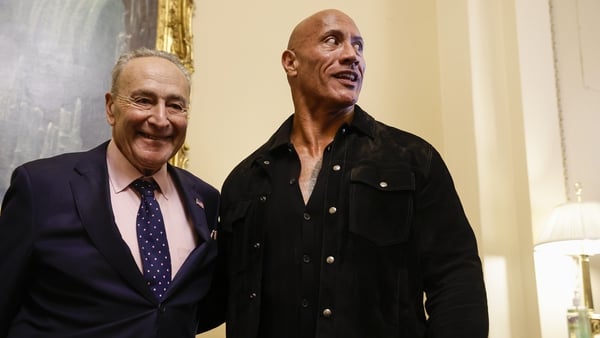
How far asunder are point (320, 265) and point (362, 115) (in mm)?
525

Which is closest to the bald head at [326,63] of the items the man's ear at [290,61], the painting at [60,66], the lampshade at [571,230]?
the man's ear at [290,61]

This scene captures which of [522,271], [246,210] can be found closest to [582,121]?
[522,271]

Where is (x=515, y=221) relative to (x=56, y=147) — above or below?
below

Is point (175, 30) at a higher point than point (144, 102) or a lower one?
higher

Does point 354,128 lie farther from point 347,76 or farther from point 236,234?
point 236,234

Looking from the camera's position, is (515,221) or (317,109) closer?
(317,109)

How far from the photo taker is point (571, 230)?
3.24m

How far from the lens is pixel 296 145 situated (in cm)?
214

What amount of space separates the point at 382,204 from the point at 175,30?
175 centimetres

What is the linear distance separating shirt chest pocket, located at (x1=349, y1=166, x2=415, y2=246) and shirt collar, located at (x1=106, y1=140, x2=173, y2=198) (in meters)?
0.60

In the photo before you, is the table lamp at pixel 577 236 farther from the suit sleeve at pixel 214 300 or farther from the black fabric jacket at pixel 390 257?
the suit sleeve at pixel 214 300

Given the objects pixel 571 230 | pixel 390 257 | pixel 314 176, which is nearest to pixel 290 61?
pixel 314 176

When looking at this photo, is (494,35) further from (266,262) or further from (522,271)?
(266,262)

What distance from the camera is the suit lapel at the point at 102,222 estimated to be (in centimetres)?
181
